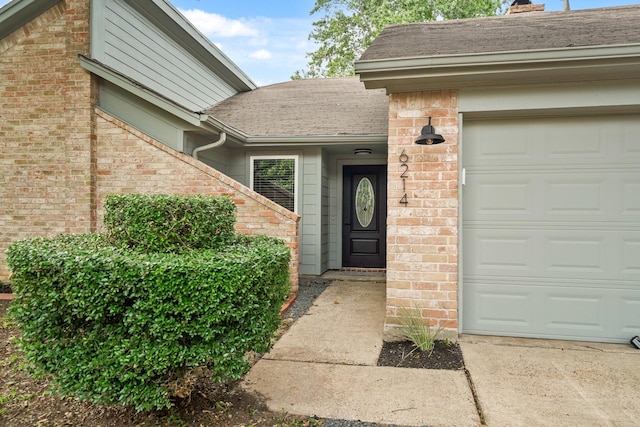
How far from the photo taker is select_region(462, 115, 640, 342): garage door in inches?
150

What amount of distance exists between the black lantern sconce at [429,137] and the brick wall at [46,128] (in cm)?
504

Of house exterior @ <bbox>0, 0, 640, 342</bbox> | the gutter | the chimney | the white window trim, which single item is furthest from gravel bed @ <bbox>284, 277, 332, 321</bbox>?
the chimney

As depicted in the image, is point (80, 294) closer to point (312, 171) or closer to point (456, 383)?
point (456, 383)

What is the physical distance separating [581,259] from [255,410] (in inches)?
137

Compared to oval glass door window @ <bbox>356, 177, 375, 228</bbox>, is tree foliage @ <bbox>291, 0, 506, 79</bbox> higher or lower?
higher

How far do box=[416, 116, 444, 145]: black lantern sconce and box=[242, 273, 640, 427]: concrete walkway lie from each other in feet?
6.70

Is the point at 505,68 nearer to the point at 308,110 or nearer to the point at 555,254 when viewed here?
the point at 555,254

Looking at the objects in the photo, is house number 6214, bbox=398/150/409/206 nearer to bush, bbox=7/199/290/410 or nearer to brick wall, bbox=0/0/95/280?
bush, bbox=7/199/290/410

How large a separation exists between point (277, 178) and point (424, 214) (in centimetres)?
425

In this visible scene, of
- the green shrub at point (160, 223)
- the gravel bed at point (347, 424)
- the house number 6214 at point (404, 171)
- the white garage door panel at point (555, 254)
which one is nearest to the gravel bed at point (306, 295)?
the house number 6214 at point (404, 171)

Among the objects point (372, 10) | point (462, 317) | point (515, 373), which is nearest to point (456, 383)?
point (515, 373)

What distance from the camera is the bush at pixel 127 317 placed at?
216 cm

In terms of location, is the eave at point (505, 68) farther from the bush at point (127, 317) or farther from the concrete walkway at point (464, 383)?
the concrete walkway at point (464, 383)

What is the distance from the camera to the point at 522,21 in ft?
15.2
